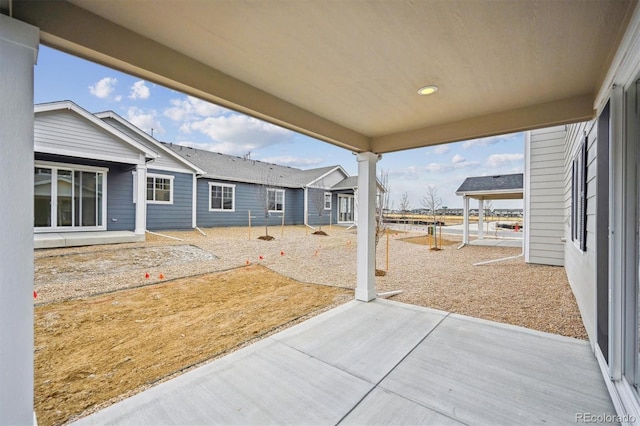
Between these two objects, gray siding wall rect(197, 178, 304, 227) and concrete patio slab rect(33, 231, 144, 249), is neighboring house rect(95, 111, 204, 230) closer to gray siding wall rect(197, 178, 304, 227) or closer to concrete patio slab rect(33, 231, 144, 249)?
gray siding wall rect(197, 178, 304, 227)

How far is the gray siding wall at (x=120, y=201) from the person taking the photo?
9922 mm

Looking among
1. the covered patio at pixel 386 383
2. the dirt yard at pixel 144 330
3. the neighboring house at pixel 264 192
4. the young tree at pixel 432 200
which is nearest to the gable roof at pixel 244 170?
the neighboring house at pixel 264 192

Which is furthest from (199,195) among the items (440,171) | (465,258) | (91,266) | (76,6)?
(440,171)

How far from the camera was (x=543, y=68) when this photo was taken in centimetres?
243

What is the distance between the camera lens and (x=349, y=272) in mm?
6969

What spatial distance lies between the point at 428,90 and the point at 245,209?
13423 millimetres

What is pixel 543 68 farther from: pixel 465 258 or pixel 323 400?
pixel 465 258

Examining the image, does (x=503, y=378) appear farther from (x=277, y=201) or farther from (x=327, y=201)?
(x=327, y=201)

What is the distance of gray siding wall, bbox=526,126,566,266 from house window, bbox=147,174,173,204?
12822mm

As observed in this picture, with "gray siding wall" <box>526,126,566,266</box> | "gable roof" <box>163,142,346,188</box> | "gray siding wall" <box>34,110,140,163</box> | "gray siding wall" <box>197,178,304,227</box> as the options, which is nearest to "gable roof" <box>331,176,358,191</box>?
"gable roof" <box>163,142,346,188</box>

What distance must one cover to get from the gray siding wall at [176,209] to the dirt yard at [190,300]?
314 centimetres

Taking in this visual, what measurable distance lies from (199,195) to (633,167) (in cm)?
1395

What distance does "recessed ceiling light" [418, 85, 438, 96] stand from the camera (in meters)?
2.79

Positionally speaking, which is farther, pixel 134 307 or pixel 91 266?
pixel 91 266
